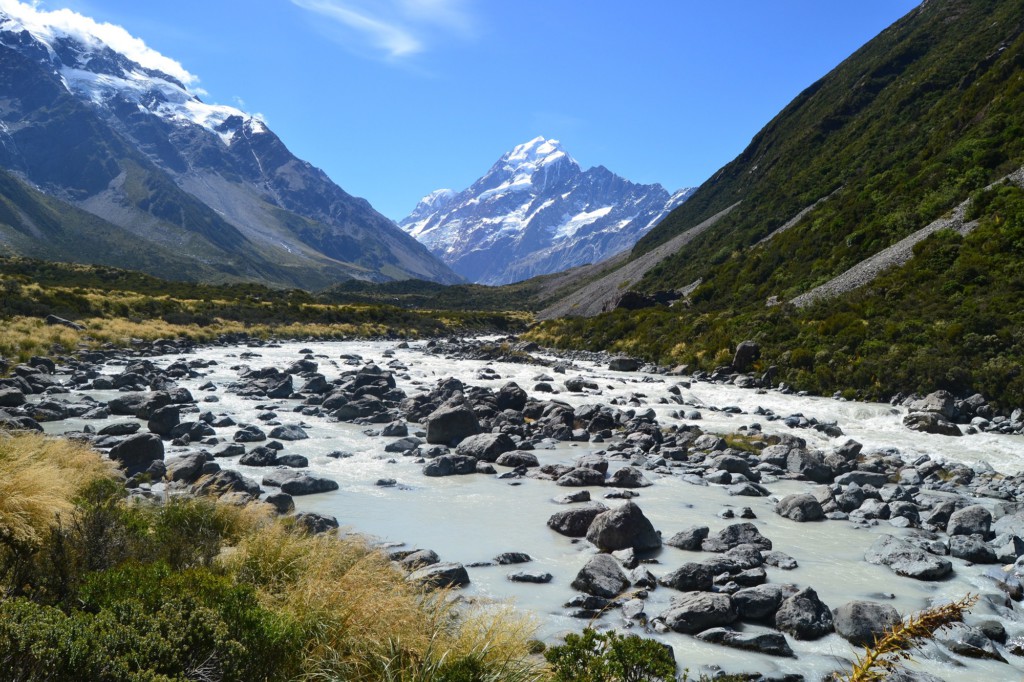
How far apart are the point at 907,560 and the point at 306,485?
11.9m

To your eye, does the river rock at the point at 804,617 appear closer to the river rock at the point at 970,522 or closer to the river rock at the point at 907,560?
the river rock at the point at 907,560

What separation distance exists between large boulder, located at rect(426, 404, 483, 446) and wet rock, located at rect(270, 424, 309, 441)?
13.6 feet

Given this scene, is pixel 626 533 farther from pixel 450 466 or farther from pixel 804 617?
pixel 450 466

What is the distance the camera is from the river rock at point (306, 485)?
14323 millimetres

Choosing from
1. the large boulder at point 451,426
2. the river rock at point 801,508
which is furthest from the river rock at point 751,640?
the large boulder at point 451,426

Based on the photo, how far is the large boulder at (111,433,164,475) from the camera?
47.7 ft

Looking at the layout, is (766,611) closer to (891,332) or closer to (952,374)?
(952,374)

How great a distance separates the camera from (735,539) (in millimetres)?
11195

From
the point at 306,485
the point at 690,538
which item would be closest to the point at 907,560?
the point at 690,538

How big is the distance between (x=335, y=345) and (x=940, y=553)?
56.9m

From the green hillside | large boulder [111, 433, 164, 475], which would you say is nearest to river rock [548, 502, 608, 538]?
large boulder [111, 433, 164, 475]

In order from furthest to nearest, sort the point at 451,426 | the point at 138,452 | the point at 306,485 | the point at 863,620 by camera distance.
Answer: the point at 451,426
the point at 138,452
the point at 306,485
the point at 863,620

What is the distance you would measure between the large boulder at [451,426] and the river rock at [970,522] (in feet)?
43.2

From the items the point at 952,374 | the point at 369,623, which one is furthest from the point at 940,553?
the point at 952,374
